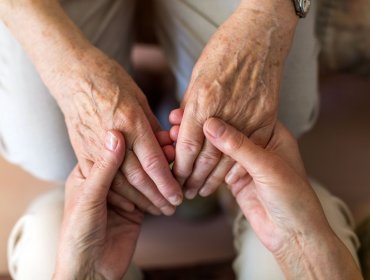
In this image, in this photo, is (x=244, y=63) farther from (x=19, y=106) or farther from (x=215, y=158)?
(x=19, y=106)

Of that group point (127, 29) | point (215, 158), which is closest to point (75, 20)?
point (127, 29)

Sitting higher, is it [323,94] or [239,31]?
[239,31]

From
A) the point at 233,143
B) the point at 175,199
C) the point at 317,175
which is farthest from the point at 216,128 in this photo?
the point at 317,175

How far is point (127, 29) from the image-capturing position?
0.99 meters

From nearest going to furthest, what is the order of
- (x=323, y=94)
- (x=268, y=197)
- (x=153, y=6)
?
1. (x=268, y=197)
2. (x=153, y=6)
3. (x=323, y=94)

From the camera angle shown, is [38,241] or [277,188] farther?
[38,241]

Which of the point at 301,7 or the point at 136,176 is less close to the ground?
the point at 301,7

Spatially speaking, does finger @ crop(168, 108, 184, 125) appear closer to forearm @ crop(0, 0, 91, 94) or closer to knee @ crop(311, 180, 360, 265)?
forearm @ crop(0, 0, 91, 94)

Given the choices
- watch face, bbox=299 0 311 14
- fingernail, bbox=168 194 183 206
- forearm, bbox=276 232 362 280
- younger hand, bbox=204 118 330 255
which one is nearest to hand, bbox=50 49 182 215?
fingernail, bbox=168 194 183 206

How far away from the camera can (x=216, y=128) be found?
2.18ft

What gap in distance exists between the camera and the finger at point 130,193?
2.35 ft

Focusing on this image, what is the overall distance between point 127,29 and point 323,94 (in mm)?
600

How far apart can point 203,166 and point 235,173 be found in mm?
56

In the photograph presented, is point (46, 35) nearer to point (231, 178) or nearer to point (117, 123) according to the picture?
point (117, 123)
